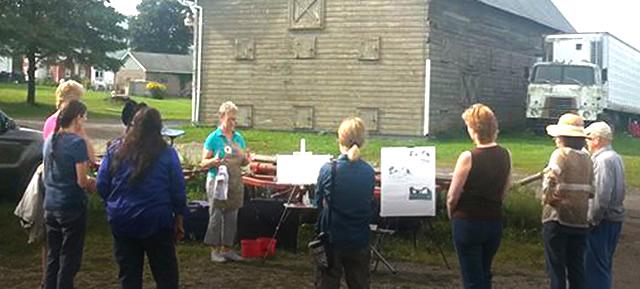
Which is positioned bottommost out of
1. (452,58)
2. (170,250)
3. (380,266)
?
(380,266)

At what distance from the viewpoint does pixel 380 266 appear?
8.50 meters

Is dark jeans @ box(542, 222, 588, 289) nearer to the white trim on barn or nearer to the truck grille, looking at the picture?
the white trim on barn

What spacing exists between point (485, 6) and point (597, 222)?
22.9 m

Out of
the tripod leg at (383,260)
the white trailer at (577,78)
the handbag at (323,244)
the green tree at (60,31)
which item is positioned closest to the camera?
the handbag at (323,244)

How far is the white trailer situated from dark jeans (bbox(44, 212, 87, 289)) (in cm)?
2307

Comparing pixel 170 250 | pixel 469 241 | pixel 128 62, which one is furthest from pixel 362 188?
pixel 128 62

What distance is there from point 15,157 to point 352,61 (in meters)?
15.8

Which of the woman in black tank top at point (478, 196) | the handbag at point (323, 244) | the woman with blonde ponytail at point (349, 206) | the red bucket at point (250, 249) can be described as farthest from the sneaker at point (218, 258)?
the woman in black tank top at point (478, 196)

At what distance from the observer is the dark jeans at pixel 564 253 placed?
248 inches

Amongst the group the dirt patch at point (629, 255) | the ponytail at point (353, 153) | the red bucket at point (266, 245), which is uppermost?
the ponytail at point (353, 153)

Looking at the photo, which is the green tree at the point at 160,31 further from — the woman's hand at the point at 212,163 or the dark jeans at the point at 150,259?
the dark jeans at the point at 150,259

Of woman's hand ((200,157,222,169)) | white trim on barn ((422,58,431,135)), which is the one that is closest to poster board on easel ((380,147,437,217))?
woman's hand ((200,157,222,169))

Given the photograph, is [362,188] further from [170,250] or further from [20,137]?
[20,137]

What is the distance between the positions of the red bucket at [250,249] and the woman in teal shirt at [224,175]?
31 cm
